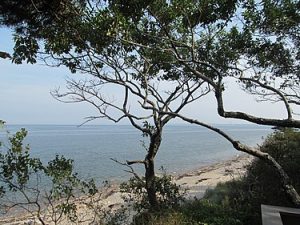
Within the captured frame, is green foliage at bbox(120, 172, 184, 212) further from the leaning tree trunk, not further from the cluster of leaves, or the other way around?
the cluster of leaves

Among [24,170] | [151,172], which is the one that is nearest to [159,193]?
[151,172]

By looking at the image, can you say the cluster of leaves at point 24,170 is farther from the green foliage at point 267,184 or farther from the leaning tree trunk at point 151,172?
the green foliage at point 267,184

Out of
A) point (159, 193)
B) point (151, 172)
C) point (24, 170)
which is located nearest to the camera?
point (24, 170)

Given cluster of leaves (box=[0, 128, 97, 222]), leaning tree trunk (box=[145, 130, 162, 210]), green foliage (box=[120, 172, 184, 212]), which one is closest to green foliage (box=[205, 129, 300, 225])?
green foliage (box=[120, 172, 184, 212])

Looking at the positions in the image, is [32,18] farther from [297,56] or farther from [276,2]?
[297,56]

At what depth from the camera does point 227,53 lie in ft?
24.6

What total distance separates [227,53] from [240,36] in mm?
465

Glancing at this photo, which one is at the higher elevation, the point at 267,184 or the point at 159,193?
the point at 267,184

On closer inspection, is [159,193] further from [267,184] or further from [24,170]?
[24,170]

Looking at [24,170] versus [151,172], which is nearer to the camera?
[24,170]

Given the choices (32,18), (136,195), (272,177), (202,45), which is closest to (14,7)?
(32,18)

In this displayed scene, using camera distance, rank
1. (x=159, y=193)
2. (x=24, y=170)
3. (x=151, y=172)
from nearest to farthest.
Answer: (x=24, y=170) → (x=151, y=172) → (x=159, y=193)

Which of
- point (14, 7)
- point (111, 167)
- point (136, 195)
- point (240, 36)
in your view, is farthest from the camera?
point (111, 167)

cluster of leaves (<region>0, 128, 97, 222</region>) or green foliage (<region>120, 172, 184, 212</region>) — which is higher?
cluster of leaves (<region>0, 128, 97, 222</region>)
